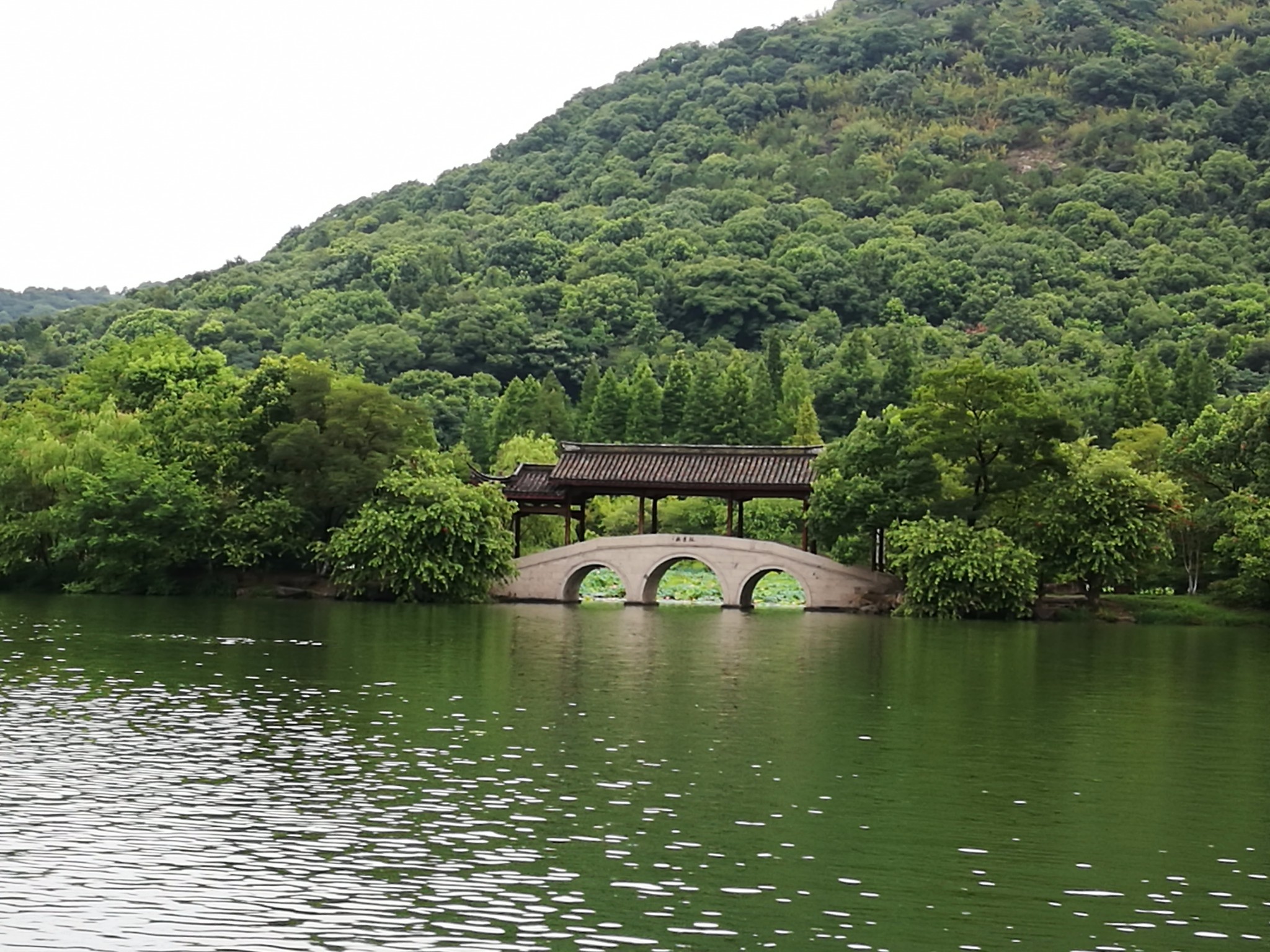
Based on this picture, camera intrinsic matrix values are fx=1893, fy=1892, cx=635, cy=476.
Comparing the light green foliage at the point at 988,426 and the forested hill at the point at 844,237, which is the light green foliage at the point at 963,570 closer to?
the light green foliage at the point at 988,426

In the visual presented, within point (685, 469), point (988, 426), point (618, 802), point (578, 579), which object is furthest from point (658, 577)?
point (618, 802)

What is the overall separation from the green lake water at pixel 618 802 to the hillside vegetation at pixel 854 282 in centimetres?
1923

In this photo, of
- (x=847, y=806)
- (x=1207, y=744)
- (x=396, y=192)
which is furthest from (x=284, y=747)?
(x=396, y=192)

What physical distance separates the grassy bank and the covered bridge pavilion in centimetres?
970

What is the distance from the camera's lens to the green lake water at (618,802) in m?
15.4

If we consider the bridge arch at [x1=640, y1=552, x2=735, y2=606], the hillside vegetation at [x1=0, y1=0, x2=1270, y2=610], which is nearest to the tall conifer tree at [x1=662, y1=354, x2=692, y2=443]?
the hillside vegetation at [x1=0, y1=0, x2=1270, y2=610]

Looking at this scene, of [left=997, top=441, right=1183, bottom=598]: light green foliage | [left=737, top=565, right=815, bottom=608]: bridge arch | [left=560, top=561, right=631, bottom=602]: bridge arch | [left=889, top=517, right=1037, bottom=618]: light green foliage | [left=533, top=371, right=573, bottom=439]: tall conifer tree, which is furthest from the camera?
[left=533, top=371, right=573, bottom=439]: tall conifer tree

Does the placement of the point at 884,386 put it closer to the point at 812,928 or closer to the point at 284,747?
the point at 284,747

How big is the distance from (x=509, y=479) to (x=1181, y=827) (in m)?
43.2

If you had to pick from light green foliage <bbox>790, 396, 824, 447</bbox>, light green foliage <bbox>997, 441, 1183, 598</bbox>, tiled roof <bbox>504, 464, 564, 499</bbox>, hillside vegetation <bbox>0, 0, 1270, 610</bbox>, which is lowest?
light green foliage <bbox>997, 441, 1183, 598</bbox>

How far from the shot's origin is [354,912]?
15391mm

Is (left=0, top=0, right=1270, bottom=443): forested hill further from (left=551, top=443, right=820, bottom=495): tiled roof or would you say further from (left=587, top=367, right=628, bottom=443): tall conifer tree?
(left=551, top=443, right=820, bottom=495): tiled roof

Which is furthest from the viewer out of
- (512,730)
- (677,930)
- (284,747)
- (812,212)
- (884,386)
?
(812,212)

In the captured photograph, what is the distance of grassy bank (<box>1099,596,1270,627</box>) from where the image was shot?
2061 inches
